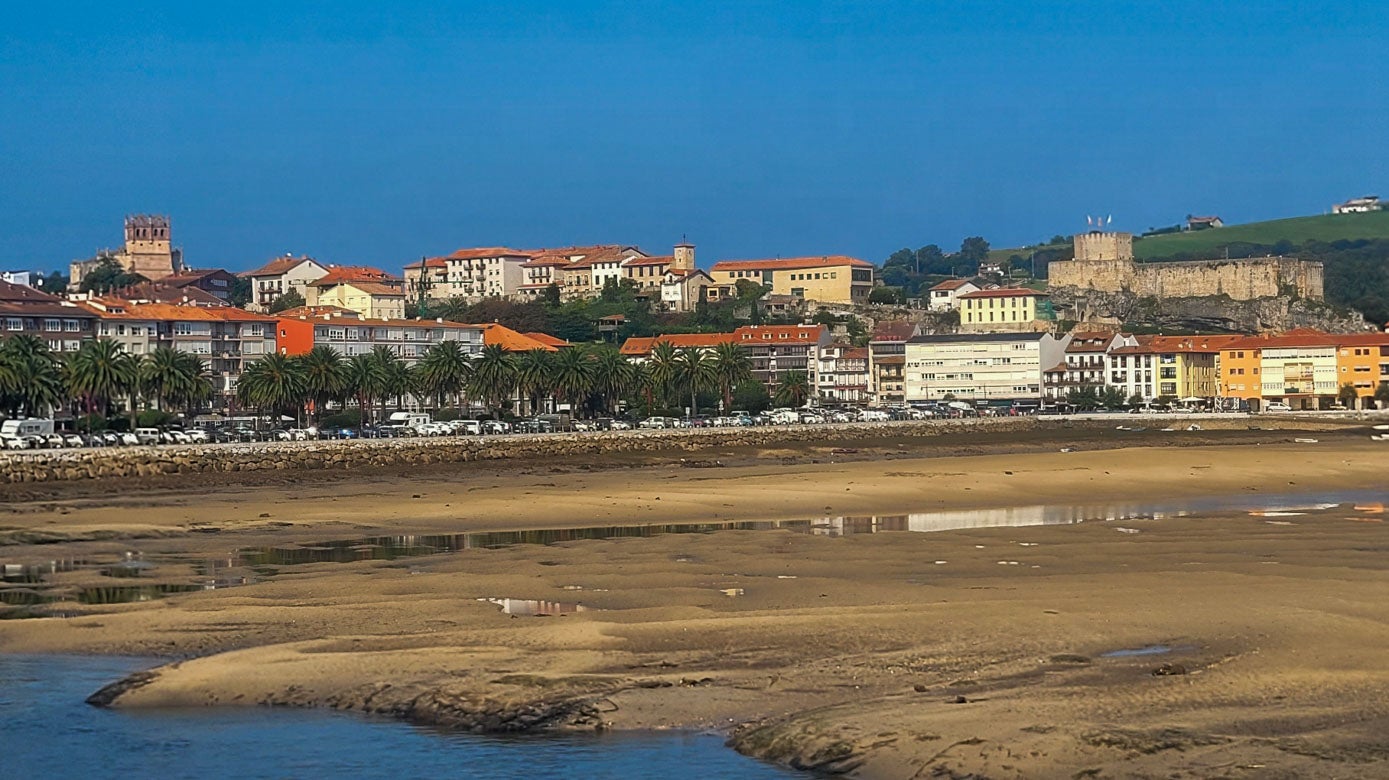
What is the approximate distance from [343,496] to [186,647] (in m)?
22.7

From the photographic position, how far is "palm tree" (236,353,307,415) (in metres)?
81.4

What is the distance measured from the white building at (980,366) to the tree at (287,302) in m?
54.1

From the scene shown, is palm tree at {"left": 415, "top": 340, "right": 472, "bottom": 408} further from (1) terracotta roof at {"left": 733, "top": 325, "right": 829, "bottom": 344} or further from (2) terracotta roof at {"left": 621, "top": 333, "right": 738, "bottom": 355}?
(1) terracotta roof at {"left": 733, "top": 325, "right": 829, "bottom": 344}

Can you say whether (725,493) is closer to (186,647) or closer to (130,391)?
(186,647)

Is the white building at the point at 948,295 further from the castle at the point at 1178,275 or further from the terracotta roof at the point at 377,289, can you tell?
the terracotta roof at the point at 377,289

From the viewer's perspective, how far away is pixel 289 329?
112 metres

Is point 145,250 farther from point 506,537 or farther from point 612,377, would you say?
point 506,537

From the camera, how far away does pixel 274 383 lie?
268 feet

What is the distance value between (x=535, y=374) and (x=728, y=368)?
12.9m

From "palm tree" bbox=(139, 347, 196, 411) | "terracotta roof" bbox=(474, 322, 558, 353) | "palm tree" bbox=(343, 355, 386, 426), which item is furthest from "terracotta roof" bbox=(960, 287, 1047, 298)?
"palm tree" bbox=(139, 347, 196, 411)

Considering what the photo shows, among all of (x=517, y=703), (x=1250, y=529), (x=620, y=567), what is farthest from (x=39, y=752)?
(x=1250, y=529)

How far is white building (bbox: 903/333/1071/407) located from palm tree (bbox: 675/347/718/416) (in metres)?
33.7

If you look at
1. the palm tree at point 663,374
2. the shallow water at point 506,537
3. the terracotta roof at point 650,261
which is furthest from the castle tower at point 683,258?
the shallow water at point 506,537

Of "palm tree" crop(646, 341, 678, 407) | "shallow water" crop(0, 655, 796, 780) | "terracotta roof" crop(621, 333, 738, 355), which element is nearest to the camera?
"shallow water" crop(0, 655, 796, 780)
